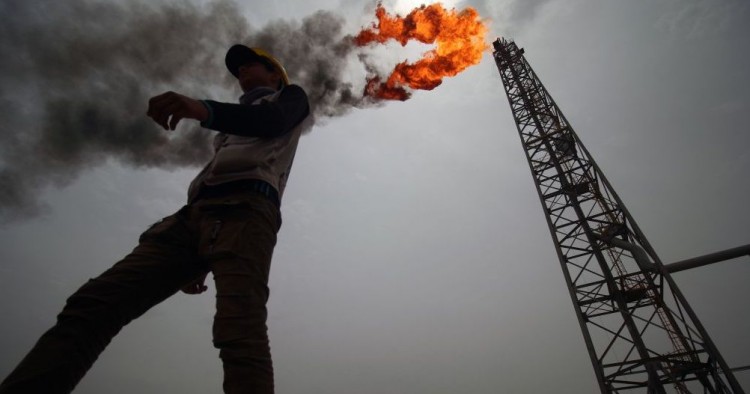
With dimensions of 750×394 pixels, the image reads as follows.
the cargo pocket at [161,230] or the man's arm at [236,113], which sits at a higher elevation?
the man's arm at [236,113]

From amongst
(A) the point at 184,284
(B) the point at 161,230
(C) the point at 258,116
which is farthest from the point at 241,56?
(A) the point at 184,284

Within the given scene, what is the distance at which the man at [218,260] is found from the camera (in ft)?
3.53

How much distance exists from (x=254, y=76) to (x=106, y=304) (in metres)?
1.41

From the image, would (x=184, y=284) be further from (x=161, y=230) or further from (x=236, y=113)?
(x=236, y=113)

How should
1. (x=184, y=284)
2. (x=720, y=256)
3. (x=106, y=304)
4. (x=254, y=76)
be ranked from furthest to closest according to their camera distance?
(x=720, y=256)
(x=254, y=76)
(x=184, y=284)
(x=106, y=304)

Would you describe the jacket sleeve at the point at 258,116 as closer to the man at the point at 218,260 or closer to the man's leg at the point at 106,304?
the man at the point at 218,260

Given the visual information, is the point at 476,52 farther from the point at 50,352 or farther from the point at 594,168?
the point at 50,352

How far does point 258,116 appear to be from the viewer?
145 cm

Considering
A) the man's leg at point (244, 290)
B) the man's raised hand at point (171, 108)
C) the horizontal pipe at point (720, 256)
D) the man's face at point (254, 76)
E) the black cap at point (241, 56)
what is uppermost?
the horizontal pipe at point (720, 256)

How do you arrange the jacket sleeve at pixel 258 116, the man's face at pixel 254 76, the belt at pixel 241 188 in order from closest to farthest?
the jacket sleeve at pixel 258 116 < the belt at pixel 241 188 < the man's face at pixel 254 76

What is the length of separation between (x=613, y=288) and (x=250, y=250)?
12.3 meters

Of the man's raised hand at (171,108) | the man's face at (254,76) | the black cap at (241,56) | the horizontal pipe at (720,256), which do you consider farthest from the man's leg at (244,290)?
the horizontal pipe at (720,256)

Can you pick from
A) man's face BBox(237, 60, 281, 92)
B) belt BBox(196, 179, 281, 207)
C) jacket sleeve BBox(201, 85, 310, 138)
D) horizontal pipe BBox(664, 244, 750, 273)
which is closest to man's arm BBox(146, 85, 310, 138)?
jacket sleeve BBox(201, 85, 310, 138)

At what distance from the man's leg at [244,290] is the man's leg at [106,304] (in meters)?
0.27
